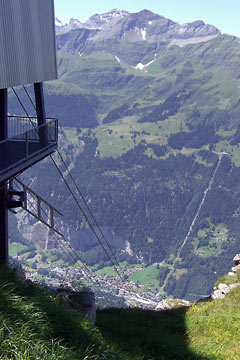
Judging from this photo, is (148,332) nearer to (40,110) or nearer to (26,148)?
(26,148)

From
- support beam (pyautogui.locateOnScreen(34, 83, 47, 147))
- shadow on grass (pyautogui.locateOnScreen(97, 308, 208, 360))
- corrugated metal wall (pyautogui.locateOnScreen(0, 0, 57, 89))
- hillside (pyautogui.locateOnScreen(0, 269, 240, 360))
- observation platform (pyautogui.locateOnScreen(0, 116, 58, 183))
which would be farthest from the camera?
support beam (pyautogui.locateOnScreen(34, 83, 47, 147))

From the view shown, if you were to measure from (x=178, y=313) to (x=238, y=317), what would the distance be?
312cm

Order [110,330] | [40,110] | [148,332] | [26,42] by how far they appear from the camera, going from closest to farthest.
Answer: [148,332]
[110,330]
[26,42]
[40,110]

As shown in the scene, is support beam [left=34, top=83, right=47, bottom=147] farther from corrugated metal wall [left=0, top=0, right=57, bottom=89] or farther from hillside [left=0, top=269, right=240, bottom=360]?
hillside [left=0, top=269, right=240, bottom=360]

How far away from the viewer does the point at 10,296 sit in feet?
33.2

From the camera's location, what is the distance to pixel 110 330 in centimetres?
1589

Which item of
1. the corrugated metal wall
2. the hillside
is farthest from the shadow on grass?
the corrugated metal wall

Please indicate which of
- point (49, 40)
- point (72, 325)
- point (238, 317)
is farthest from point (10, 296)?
point (49, 40)

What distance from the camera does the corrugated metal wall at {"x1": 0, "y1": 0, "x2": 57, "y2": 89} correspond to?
15584 mm

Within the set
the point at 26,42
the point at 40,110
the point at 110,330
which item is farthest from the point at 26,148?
the point at 110,330

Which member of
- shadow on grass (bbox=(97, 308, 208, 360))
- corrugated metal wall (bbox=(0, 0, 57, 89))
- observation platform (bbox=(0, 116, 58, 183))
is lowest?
shadow on grass (bbox=(97, 308, 208, 360))

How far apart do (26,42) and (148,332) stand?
11.2 m

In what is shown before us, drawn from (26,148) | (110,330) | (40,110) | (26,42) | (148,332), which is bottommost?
(110,330)

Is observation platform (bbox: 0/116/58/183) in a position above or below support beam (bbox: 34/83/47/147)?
below
